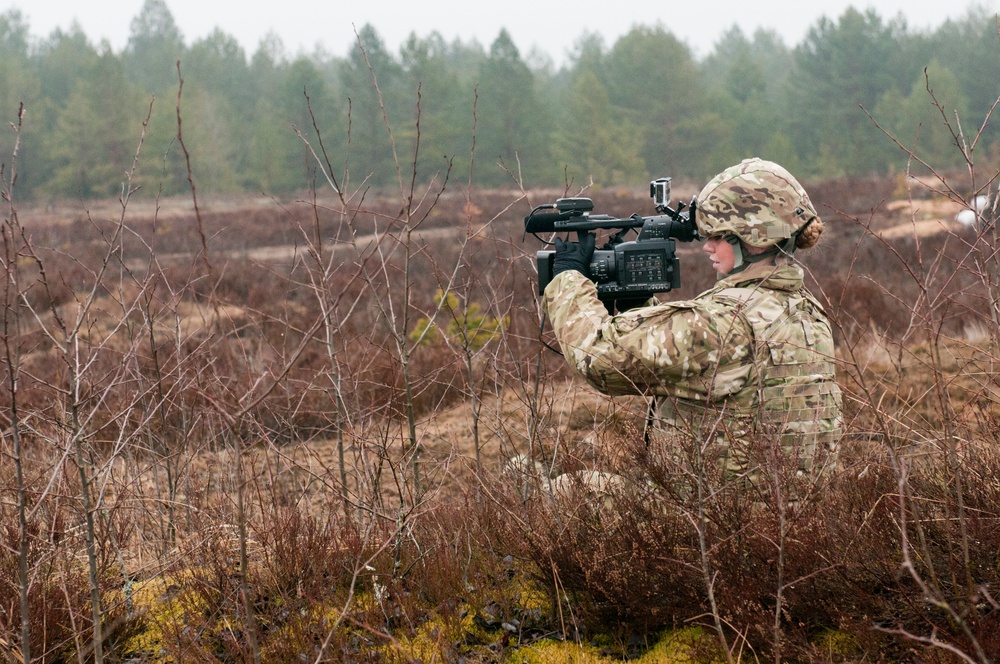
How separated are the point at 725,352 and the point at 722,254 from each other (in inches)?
16.3

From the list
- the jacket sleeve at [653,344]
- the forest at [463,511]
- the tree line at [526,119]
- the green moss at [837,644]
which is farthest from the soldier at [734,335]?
the tree line at [526,119]

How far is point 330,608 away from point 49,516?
3.72ft

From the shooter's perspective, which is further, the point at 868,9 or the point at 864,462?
the point at 868,9

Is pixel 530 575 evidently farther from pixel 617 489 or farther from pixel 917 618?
pixel 917 618

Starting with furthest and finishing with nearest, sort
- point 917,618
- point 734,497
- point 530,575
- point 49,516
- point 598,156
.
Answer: point 598,156 → point 49,516 → point 530,575 → point 734,497 → point 917,618

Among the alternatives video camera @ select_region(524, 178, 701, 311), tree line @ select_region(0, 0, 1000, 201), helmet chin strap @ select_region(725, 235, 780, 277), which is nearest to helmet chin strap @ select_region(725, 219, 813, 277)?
helmet chin strap @ select_region(725, 235, 780, 277)

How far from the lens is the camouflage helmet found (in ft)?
8.97

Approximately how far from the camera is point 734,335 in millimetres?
2602

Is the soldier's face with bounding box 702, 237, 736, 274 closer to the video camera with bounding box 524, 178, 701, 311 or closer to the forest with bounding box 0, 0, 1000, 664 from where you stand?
the video camera with bounding box 524, 178, 701, 311

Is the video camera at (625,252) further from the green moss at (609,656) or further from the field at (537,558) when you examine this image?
the green moss at (609,656)

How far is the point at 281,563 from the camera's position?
8.93 ft

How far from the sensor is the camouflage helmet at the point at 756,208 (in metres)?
2.73

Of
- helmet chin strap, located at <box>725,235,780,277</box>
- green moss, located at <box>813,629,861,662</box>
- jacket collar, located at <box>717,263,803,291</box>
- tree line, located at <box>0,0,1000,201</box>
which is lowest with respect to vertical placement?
green moss, located at <box>813,629,861,662</box>

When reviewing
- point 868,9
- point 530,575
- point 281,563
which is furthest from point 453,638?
point 868,9
